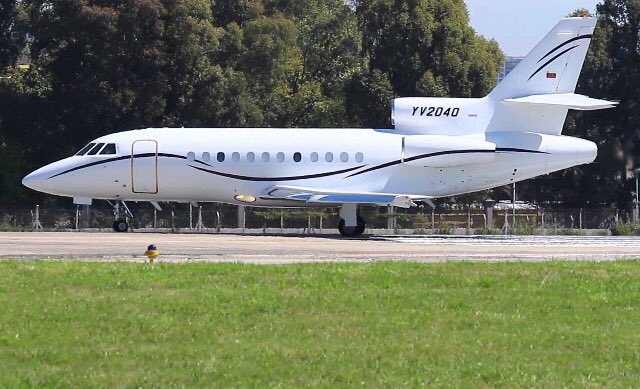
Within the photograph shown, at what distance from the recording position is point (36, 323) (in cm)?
1484

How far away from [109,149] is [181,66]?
13.7 m

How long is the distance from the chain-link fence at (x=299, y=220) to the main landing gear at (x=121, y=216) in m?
4.07

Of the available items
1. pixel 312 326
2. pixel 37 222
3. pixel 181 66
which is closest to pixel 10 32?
pixel 181 66

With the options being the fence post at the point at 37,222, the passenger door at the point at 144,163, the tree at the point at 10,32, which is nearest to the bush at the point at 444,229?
the passenger door at the point at 144,163

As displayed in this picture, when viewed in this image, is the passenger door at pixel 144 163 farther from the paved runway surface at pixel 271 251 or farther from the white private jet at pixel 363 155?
the paved runway surface at pixel 271 251

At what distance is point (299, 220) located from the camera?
46500mm

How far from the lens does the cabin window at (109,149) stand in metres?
38.0

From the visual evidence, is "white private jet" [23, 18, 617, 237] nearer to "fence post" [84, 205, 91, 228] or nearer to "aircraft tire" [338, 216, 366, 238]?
"aircraft tire" [338, 216, 366, 238]

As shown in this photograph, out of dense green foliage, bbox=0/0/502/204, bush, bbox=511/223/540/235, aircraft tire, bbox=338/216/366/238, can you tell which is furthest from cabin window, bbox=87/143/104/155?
bush, bbox=511/223/540/235

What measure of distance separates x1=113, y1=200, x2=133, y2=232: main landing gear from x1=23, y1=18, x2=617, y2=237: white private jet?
5cm

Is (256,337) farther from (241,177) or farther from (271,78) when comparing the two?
(271,78)

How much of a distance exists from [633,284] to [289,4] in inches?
1905

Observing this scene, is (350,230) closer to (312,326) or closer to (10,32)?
(312,326)

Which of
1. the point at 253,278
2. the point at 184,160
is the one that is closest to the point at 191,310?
the point at 253,278
